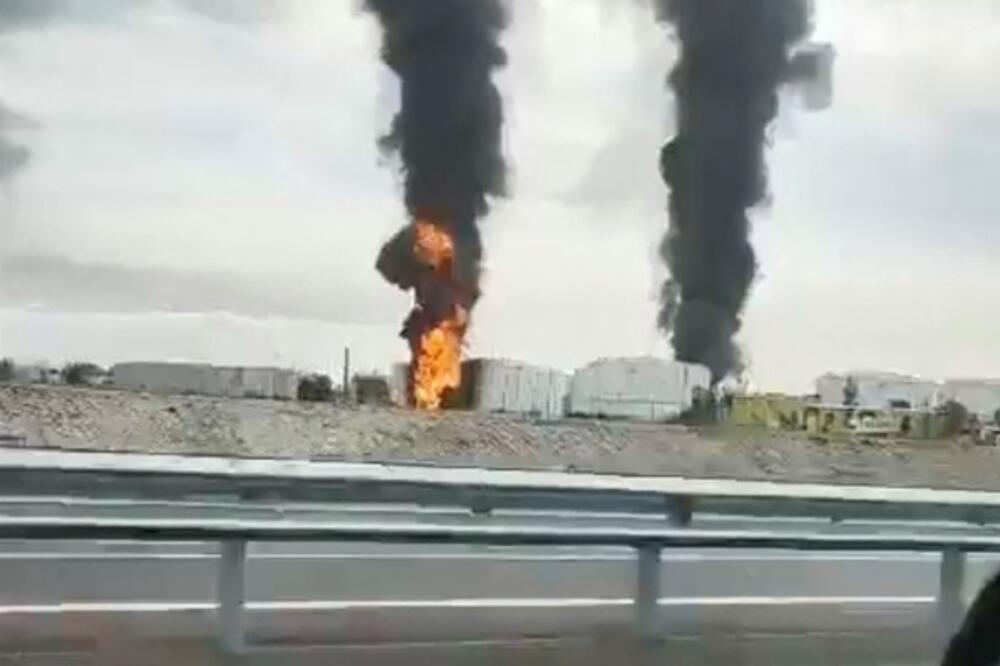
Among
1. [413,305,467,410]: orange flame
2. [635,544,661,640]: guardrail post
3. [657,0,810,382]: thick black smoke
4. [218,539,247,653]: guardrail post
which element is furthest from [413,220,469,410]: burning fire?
[218,539,247,653]: guardrail post

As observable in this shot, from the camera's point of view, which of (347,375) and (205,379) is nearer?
(205,379)

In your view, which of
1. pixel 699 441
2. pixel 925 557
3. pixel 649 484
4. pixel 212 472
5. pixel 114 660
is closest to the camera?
pixel 114 660

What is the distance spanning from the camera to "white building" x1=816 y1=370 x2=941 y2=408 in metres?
7.23

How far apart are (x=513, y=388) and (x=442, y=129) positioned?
104cm

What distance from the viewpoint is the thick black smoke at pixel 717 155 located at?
721cm

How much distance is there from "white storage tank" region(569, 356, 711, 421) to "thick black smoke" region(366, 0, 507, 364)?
1.89ft

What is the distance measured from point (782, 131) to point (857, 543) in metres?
2.87

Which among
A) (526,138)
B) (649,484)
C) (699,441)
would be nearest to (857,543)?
(649,484)

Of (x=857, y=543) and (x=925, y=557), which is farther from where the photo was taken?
(x=925, y=557)

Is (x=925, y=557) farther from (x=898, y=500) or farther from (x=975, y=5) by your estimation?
(x=975, y=5)

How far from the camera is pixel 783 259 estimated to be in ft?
24.8

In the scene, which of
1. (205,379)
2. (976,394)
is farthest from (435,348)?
(976,394)

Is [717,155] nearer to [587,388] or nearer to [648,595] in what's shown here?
[587,388]

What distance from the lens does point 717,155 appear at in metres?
7.34
